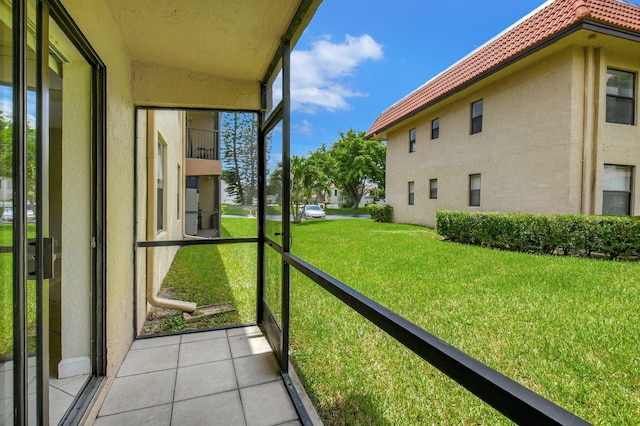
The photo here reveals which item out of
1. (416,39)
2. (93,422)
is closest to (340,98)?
(416,39)

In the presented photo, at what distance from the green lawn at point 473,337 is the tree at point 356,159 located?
24.5m

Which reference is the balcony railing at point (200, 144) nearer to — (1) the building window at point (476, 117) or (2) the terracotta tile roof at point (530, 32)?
(2) the terracotta tile roof at point (530, 32)

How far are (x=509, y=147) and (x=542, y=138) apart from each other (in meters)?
0.94

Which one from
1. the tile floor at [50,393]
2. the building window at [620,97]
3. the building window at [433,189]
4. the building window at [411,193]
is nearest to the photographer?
the tile floor at [50,393]

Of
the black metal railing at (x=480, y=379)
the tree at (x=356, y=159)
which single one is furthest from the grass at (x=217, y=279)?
the tree at (x=356, y=159)

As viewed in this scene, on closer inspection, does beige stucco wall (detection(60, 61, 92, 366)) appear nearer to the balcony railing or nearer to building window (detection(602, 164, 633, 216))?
the balcony railing

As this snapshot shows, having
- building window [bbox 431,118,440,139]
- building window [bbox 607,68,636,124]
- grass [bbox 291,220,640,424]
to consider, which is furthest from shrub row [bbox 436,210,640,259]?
building window [bbox 431,118,440,139]

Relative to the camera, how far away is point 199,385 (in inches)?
84.4

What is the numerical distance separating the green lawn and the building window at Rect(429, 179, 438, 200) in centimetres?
650

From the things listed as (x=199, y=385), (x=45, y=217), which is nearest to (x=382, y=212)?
(x=199, y=385)

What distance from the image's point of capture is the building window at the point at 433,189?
11.5 m

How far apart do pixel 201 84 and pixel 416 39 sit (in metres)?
11.3

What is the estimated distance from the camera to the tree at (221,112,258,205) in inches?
131

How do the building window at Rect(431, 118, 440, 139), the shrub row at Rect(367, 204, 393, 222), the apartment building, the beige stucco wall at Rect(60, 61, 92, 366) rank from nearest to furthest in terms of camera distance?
the beige stucco wall at Rect(60, 61, 92, 366)
the apartment building
the building window at Rect(431, 118, 440, 139)
the shrub row at Rect(367, 204, 393, 222)
